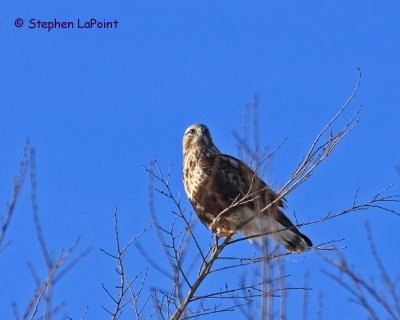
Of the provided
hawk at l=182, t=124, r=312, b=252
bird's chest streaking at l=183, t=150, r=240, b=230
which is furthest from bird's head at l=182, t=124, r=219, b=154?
bird's chest streaking at l=183, t=150, r=240, b=230

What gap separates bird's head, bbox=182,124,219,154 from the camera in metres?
8.81

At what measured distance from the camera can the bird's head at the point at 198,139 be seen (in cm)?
881

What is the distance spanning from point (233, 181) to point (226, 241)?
8.03ft

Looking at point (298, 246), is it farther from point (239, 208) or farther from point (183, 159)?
point (183, 159)

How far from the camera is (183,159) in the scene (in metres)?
8.73

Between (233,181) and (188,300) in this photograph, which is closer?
(188,300)

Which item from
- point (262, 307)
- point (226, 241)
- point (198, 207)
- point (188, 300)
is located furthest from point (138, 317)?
point (198, 207)

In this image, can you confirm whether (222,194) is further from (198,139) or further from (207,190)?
(198,139)

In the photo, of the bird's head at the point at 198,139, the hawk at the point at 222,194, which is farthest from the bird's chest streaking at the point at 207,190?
the bird's head at the point at 198,139

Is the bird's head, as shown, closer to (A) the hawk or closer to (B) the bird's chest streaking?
(A) the hawk

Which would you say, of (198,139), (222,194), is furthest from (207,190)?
(198,139)

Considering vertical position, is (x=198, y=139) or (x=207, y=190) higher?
(x=198, y=139)

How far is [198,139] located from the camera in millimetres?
8852

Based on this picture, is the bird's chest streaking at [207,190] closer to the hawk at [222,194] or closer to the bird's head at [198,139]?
the hawk at [222,194]
